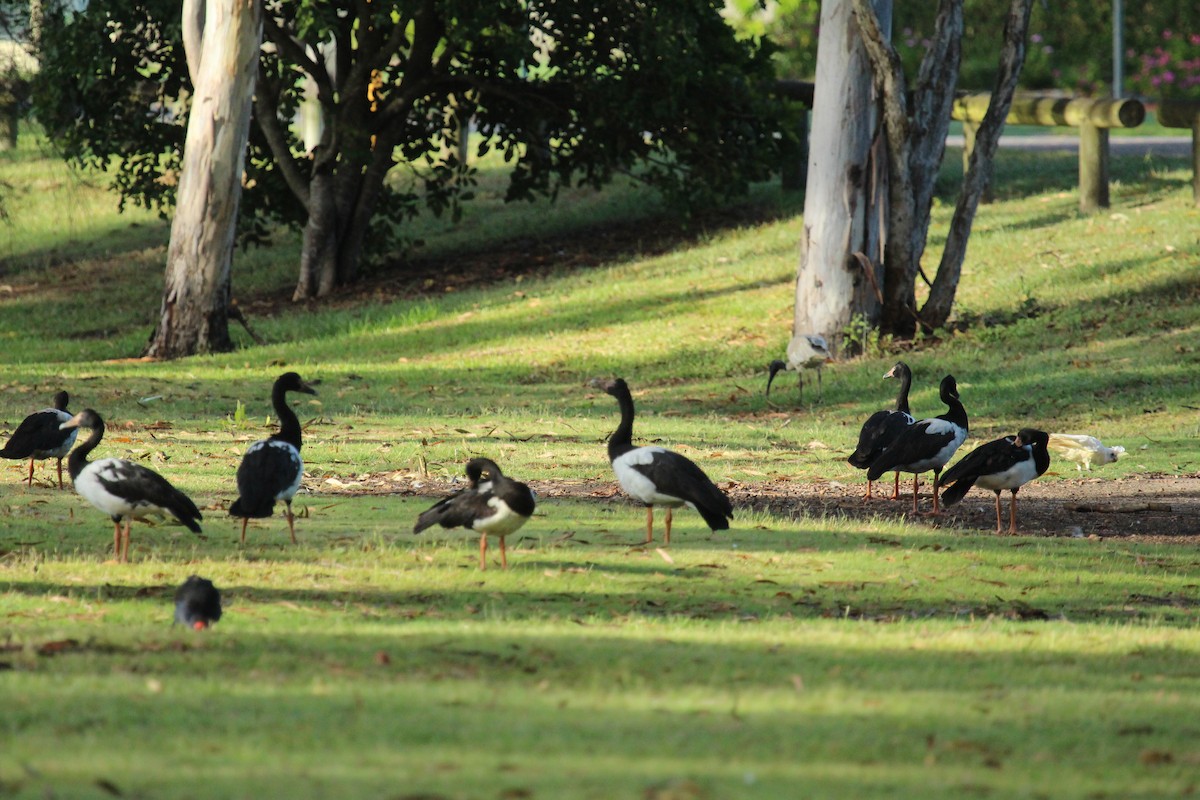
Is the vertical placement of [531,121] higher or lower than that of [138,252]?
higher

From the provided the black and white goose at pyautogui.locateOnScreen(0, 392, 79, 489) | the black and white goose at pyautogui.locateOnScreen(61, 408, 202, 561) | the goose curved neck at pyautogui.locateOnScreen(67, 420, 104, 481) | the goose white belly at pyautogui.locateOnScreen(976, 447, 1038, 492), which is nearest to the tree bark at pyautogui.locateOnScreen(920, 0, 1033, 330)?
the goose white belly at pyautogui.locateOnScreen(976, 447, 1038, 492)

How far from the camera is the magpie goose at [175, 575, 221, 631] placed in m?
8.42

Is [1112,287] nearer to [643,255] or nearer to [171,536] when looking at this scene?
[643,255]

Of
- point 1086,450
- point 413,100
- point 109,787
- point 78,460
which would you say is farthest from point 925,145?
point 109,787

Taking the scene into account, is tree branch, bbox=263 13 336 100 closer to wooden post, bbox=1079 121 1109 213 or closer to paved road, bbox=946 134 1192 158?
wooden post, bbox=1079 121 1109 213

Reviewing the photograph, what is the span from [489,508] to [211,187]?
1756cm

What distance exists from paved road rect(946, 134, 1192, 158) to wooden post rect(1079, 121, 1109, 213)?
6.48 meters

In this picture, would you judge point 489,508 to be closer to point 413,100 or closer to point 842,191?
point 842,191

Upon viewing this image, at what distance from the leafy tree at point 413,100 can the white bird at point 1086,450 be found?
14.3 m

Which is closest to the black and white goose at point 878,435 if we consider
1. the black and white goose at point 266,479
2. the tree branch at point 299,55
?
the black and white goose at point 266,479

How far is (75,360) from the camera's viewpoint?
2734 cm

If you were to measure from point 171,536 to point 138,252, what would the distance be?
26.1 meters

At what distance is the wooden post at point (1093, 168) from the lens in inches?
1072

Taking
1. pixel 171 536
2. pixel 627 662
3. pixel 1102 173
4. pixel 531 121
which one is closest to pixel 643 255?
pixel 531 121
